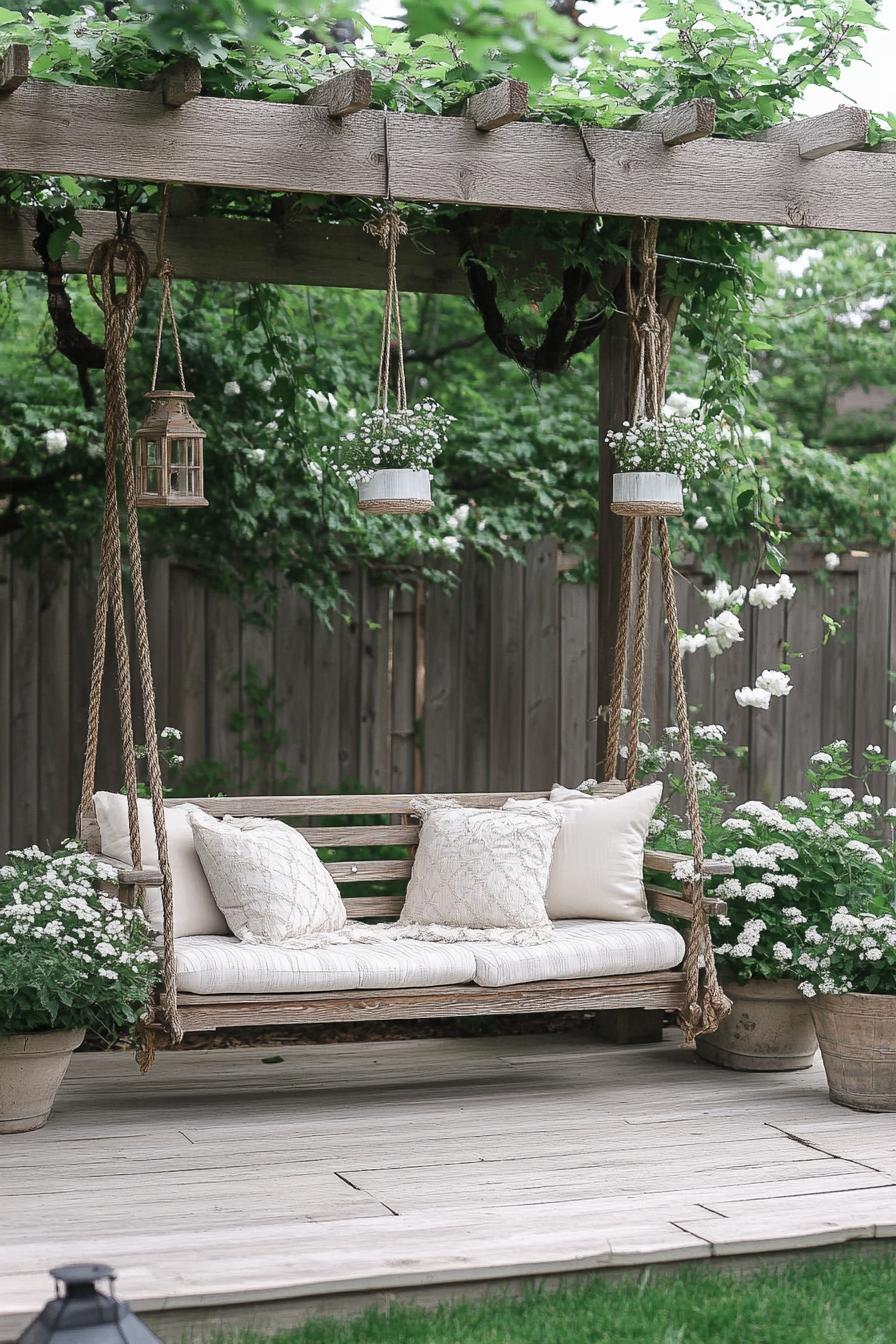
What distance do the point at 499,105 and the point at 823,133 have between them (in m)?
0.90

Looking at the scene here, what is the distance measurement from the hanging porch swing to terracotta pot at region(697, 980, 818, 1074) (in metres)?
0.25

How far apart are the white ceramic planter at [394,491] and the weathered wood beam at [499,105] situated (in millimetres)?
893

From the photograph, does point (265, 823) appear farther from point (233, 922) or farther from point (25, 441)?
point (25, 441)

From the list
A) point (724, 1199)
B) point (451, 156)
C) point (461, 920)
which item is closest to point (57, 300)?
point (451, 156)

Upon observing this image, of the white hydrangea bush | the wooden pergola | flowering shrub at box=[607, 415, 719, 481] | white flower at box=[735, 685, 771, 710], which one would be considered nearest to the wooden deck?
the white hydrangea bush

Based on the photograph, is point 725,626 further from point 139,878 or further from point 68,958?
point 68,958

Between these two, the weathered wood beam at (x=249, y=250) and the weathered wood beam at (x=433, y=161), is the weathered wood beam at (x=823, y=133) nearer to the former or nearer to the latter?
the weathered wood beam at (x=433, y=161)

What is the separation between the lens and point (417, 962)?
394cm

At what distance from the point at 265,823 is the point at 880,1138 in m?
1.80

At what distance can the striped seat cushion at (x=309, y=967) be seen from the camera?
12.4 ft

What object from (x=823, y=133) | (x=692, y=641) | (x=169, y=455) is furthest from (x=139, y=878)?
(x=823, y=133)

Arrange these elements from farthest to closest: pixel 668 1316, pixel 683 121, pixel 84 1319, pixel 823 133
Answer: pixel 823 133 < pixel 683 121 < pixel 668 1316 < pixel 84 1319

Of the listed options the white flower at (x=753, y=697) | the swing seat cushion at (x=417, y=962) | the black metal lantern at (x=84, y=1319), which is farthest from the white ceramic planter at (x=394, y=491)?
the black metal lantern at (x=84, y=1319)

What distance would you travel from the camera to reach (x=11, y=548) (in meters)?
5.74
